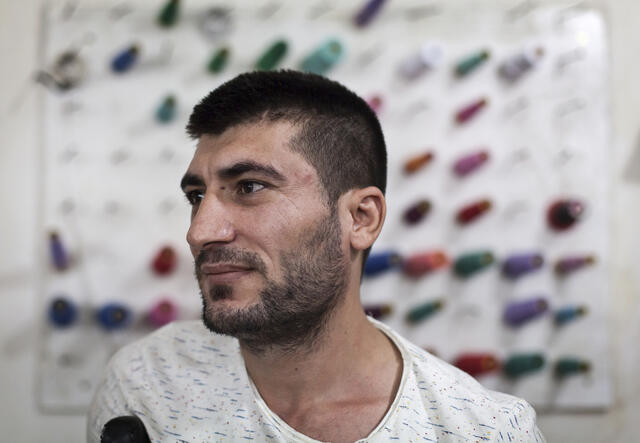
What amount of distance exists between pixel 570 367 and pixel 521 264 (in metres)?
0.32

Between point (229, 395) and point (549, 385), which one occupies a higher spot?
point (229, 395)

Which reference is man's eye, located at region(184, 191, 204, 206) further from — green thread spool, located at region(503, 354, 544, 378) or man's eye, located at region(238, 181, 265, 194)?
green thread spool, located at region(503, 354, 544, 378)

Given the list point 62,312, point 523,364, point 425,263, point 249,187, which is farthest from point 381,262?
point 62,312

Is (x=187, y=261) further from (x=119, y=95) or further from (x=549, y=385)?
(x=549, y=385)

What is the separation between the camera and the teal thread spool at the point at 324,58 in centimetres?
148

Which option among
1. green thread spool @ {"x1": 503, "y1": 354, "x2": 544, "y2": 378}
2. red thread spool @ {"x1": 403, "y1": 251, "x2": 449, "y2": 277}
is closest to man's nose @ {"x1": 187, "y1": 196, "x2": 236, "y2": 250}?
red thread spool @ {"x1": 403, "y1": 251, "x2": 449, "y2": 277}

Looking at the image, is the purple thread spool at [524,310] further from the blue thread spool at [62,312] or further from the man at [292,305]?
the blue thread spool at [62,312]

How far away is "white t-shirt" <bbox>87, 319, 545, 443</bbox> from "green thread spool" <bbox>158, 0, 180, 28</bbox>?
39.0 inches

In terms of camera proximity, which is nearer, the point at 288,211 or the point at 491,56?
the point at 288,211

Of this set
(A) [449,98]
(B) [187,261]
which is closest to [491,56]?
(A) [449,98]

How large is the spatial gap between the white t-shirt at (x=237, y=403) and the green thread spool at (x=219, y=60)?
850 mm

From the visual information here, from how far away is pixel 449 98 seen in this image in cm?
151

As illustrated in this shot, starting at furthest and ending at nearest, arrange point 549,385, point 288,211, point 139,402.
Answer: point 549,385
point 139,402
point 288,211

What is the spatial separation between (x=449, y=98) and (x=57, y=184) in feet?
3.88
